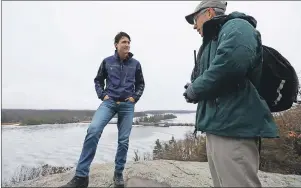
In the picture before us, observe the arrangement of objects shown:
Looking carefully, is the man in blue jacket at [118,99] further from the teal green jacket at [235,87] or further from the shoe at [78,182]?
the teal green jacket at [235,87]

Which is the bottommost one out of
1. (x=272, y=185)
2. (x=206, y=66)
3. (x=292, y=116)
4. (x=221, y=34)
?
(x=272, y=185)

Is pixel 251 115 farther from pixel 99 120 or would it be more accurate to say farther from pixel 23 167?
pixel 23 167

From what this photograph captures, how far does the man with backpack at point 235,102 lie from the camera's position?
7.09 feet

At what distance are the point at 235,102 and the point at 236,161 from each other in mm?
409

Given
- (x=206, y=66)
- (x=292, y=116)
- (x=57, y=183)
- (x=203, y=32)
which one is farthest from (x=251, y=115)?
(x=292, y=116)

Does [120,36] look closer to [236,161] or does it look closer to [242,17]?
[242,17]

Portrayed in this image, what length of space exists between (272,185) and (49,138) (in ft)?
21.6

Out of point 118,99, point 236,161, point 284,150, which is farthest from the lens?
point 284,150

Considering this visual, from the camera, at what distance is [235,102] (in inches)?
88.7

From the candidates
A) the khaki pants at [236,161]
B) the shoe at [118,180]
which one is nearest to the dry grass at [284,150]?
the shoe at [118,180]

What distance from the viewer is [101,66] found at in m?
4.38

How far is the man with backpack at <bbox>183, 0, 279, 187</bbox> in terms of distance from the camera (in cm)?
216

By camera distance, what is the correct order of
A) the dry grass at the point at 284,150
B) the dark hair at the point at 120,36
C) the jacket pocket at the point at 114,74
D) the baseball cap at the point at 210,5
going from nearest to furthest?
the baseball cap at the point at 210,5
the jacket pocket at the point at 114,74
the dark hair at the point at 120,36
the dry grass at the point at 284,150

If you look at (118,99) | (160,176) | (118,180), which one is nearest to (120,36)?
(118,99)
